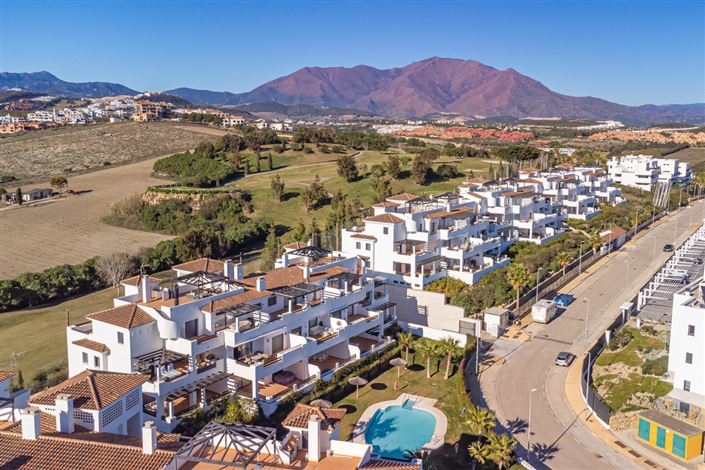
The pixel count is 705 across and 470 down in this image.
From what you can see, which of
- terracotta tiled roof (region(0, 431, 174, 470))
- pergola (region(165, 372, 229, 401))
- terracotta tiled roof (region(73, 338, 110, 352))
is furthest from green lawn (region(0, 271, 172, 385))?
terracotta tiled roof (region(0, 431, 174, 470))

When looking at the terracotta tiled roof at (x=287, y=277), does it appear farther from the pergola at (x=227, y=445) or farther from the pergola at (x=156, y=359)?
the pergola at (x=227, y=445)

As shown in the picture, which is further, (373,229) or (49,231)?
(49,231)

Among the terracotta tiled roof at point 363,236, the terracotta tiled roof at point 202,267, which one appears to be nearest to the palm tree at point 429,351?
the terracotta tiled roof at point 202,267

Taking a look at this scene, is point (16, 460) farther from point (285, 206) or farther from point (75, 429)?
point (285, 206)

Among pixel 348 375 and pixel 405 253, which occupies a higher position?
pixel 405 253

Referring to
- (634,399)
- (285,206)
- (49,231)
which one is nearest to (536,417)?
(634,399)

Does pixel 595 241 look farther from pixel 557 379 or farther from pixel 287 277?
pixel 287 277

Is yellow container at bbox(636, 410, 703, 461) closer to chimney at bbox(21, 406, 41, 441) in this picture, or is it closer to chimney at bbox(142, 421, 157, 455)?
chimney at bbox(142, 421, 157, 455)
